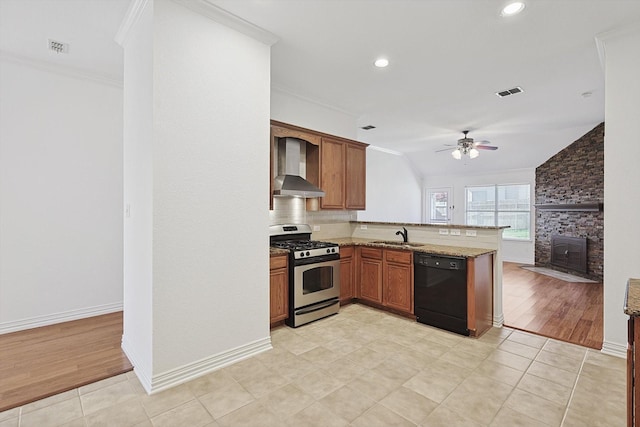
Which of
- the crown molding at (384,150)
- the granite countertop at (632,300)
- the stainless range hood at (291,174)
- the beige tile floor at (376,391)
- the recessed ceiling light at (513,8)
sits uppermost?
the crown molding at (384,150)

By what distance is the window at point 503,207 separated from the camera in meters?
8.12

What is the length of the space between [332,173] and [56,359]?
3612 mm

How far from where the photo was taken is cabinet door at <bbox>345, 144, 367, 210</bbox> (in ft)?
15.5

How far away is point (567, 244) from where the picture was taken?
265 inches

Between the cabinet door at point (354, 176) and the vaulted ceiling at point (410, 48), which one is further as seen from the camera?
the cabinet door at point (354, 176)

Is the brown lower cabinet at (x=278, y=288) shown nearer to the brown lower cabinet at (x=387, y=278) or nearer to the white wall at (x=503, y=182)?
the brown lower cabinet at (x=387, y=278)

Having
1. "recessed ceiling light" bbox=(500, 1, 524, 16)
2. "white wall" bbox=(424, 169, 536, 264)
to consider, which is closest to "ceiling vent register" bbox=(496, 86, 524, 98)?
"recessed ceiling light" bbox=(500, 1, 524, 16)

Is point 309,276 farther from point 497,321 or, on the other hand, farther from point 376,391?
point 497,321

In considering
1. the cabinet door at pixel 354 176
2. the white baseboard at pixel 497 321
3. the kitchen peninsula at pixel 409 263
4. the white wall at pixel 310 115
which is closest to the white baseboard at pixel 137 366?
the kitchen peninsula at pixel 409 263

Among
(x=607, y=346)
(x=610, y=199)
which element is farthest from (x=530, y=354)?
(x=610, y=199)

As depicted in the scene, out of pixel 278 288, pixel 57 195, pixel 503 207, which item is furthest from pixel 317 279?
pixel 503 207

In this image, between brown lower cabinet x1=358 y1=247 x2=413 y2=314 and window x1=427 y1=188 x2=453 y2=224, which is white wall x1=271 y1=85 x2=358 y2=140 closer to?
brown lower cabinet x1=358 y1=247 x2=413 y2=314

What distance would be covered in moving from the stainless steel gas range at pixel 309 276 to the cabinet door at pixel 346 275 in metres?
0.24

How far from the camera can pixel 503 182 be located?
841cm
